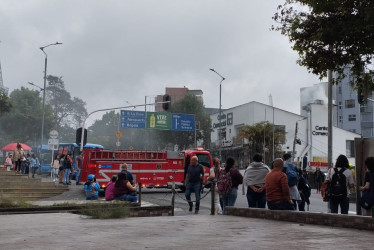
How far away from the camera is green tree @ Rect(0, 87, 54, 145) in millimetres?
73688

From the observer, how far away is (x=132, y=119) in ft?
148

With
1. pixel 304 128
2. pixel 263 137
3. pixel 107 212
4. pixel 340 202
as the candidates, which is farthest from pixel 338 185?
pixel 304 128

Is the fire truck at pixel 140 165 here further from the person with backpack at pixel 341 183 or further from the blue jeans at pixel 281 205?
the person with backpack at pixel 341 183

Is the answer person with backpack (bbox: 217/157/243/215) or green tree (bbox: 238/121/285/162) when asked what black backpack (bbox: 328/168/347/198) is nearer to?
person with backpack (bbox: 217/157/243/215)

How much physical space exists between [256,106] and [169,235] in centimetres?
5399

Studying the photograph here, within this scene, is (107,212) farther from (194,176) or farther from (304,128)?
(304,128)

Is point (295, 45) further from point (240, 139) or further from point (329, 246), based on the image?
point (240, 139)

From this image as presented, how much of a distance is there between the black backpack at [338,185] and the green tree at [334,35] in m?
2.97

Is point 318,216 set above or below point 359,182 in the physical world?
below

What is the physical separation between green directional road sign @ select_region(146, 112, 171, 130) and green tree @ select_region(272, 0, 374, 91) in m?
33.4

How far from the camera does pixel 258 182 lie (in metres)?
10.7

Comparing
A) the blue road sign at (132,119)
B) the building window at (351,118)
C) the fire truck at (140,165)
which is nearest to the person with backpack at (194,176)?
the fire truck at (140,165)

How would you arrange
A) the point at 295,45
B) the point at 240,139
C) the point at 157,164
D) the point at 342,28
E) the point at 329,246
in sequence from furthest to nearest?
the point at 240,139, the point at 157,164, the point at 295,45, the point at 342,28, the point at 329,246

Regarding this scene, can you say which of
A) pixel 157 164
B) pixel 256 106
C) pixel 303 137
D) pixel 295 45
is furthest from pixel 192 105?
pixel 295 45
